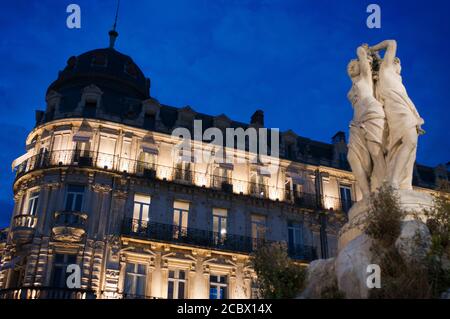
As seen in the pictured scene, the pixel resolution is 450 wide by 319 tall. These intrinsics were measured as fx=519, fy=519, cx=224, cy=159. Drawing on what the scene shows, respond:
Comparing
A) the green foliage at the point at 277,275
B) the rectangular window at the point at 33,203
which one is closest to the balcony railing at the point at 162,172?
the rectangular window at the point at 33,203

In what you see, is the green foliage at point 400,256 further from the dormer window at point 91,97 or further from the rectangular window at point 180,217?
the dormer window at point 91,97

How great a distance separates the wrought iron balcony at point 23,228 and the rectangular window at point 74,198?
1596mm

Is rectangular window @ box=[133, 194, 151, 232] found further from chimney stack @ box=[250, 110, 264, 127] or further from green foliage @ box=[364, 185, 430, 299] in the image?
green foliage @ box=[364, 185, 430, 299]

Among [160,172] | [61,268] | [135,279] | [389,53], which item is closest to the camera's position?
[389,53]

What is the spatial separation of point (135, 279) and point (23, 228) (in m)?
5.44

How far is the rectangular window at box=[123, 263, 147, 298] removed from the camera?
75.4 feet

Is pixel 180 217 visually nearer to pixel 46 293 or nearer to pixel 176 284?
pixel 176 284

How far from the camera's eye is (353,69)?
9.21 metres

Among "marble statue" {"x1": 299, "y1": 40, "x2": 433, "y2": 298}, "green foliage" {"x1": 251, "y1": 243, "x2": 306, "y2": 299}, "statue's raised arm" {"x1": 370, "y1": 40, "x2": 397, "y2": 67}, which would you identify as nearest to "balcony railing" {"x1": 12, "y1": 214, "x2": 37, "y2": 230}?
"green foliage" {"x1": 251, "y1": 243, "x2": 306, "y2": 299}

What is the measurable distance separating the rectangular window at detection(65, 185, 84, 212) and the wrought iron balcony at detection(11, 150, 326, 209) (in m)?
1.07

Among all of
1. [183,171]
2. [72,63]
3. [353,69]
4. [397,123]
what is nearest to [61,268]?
[183,171]

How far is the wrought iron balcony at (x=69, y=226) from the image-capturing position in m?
22.8
